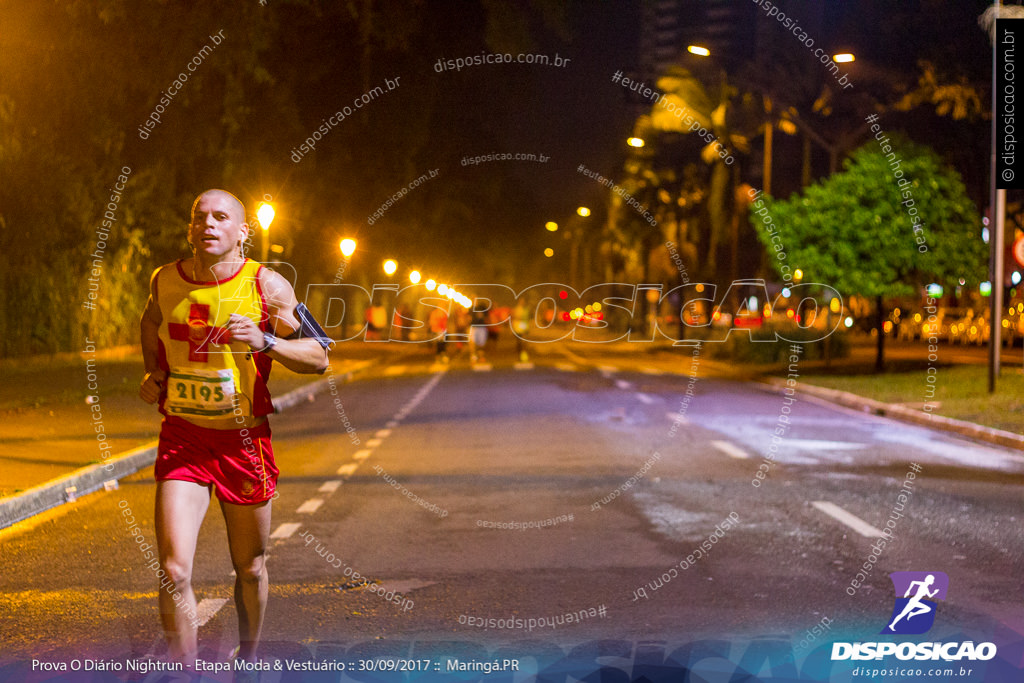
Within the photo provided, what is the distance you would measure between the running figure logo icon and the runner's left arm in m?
3.35

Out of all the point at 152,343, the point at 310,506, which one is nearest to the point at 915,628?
the point at 152,343

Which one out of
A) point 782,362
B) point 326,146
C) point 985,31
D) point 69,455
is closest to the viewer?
point 69,455

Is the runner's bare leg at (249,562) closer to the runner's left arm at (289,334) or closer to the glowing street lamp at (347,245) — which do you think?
the runner's left arm at (289,334)

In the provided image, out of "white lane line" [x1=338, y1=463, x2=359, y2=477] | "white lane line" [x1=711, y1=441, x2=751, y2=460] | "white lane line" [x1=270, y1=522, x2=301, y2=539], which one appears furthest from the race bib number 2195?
"white lane line" [x1=711, y1=441, x2=751, y2=460]

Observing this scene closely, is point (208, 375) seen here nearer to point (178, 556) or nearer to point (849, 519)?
point (178, 556)

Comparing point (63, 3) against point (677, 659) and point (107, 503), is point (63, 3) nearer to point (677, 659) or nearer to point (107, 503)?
point (107, 503)

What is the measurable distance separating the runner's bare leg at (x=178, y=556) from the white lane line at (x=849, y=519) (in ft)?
18.2

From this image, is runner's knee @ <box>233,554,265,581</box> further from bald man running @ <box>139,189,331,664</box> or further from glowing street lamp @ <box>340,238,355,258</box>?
glowing street lamp @ <box>340,238,355,258</box>

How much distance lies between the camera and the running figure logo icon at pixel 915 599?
6.35 meters

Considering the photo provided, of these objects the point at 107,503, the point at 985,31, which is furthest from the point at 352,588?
the point at 985,31

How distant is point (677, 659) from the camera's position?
565cm

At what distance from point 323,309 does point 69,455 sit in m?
46.3

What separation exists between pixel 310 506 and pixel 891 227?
20.6 m

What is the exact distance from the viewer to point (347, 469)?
1298 centimetres
